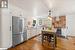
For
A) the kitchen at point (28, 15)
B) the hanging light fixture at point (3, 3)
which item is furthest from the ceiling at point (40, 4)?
the hanging light fixture at point (3, 3)

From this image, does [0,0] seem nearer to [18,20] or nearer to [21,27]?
[18,20]

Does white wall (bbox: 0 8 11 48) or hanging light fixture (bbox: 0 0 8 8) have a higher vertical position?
hanging light fixture (bbox: 0 0 8 8)

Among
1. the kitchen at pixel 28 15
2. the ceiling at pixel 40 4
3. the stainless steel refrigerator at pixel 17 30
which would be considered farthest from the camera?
the stainless steel refrigerator at pixel 17 30

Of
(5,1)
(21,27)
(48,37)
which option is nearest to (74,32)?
(48,37)

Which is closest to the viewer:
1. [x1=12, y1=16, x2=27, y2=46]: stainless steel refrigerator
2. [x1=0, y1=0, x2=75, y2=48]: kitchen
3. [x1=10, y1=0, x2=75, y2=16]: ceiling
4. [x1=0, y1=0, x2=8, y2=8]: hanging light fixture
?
[x1=0, y1=0, x2=8, y2=8]: hanging light fixture

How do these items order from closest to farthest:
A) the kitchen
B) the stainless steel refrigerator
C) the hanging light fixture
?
1. the hanging light fixture
2. the kitchen
3. the stainless steel refrigerator

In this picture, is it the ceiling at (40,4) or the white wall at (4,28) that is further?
the ceiling at (40,4)

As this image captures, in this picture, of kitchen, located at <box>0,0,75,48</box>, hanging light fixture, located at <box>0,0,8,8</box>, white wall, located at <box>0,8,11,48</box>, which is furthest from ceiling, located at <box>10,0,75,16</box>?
white wall, located at <box>0,8,11,48</box>

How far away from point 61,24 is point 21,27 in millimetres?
6750

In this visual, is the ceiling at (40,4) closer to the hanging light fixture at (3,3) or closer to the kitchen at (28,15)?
the kitchen at (28,15)

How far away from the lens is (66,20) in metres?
11.9

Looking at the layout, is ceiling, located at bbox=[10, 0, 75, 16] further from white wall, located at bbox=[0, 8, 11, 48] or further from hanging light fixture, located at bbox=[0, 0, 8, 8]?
white wall, located at bbox=[0, 8, 11, 48]

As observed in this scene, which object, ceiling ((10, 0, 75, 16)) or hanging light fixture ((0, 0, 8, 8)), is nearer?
hanging light fixture ((0, 0, 8, 8))

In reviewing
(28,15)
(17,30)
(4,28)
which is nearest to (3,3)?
(4,28)
